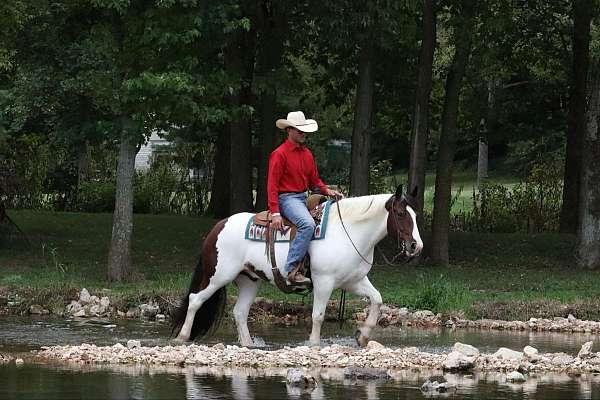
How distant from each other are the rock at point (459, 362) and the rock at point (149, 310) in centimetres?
706

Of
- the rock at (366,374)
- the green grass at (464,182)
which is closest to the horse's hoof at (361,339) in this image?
the rock at (366,374)

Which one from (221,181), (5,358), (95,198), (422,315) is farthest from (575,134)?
(5,358)

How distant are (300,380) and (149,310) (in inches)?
297

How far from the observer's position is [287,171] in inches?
623

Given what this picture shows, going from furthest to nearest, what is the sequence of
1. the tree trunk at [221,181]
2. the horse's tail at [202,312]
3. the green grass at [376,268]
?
the tree trunk at [221,181] < the green grass at [376,268] < the horse's tail at [202,312]

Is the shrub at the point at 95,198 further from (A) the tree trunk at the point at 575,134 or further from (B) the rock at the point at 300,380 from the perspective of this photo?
(B) the rock at the point at 300,380

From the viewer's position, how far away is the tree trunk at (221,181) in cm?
3544

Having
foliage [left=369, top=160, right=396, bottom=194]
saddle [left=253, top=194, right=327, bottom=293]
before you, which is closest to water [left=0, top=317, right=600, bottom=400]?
saddle [left=253, top=194, right=327, bottom=293]

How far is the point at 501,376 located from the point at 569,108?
21024 mm

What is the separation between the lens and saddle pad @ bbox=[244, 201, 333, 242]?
15.7 m

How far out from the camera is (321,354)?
46.4 ft

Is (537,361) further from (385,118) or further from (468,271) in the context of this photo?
(385,118)

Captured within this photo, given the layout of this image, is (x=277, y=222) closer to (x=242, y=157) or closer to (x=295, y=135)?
(x=295, y=135)

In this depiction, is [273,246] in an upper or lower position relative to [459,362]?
upper
